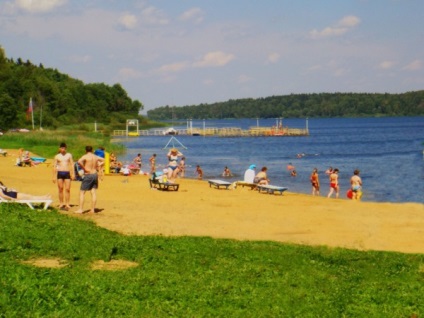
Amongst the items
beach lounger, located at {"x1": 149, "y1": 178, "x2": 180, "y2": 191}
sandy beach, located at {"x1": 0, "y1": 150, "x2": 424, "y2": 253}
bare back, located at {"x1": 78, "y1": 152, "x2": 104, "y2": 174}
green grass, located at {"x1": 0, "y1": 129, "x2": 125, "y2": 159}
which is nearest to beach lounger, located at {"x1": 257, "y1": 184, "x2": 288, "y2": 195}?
sandy beach, located at {"x1": 0, "y1": 150, "x2": 424, "y2": 253}

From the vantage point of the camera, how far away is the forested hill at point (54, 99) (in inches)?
3440

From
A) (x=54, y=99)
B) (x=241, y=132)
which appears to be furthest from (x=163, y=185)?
(x=241, y=132)

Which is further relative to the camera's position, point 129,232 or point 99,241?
point 129,232

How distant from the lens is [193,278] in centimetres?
912

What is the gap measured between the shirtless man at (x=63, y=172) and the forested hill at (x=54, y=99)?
69.8 meters

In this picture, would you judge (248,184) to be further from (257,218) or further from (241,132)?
(241,132)

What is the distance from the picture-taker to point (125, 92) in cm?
16000

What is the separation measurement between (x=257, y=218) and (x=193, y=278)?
24.3ft

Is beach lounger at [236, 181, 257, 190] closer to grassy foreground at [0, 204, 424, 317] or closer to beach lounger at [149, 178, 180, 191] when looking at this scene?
beach lounger at [149, 178, 180, 191]

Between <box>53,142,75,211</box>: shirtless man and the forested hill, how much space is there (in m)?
69.8

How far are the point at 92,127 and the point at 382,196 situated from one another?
85.6m

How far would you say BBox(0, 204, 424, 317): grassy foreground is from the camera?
772cm

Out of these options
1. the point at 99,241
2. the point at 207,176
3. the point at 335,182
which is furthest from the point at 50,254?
the point at 207,176

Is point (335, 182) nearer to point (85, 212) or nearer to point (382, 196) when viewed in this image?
point (382, 196)
